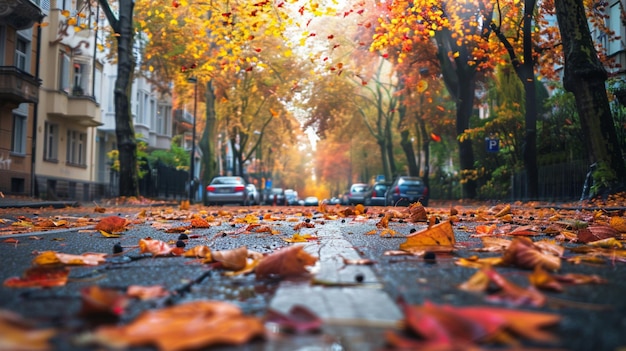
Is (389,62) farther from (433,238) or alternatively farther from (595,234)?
(433,238)

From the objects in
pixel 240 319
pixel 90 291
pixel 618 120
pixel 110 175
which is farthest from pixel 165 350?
pixel 110 175

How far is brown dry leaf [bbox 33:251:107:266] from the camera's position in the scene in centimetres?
329

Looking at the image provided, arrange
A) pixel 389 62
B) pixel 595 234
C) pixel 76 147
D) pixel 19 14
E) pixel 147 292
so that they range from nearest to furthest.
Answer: pixel 147 292
pixel 595 234
pixel 19 14
pixel 76 147
pixel 389 62

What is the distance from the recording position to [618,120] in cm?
1706

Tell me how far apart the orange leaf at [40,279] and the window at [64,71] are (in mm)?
28019

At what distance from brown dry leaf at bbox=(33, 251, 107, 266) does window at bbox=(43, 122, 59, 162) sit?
26.4m

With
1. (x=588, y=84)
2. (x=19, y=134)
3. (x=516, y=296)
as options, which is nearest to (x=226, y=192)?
(x=19, y=134)

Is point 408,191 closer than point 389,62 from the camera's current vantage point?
Yes

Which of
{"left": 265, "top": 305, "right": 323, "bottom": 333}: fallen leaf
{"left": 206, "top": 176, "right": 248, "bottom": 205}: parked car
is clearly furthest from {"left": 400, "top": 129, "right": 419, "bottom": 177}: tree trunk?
{"left": 265, "top": 305, "right": 323, "bottom": 333}: fallen leaf

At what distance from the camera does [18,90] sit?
2281cm

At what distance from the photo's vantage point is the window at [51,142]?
28.1 meters

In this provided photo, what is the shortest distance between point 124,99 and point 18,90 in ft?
14.1

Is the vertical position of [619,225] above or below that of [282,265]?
above

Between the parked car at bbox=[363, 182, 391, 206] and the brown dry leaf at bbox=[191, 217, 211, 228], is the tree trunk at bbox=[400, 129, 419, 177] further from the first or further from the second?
the brown dry leaf at bbox=[191, 217, 211, 228]
